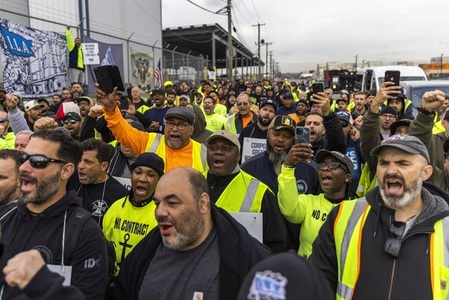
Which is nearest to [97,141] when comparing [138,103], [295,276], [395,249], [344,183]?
[344,183]

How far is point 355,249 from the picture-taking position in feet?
7.57

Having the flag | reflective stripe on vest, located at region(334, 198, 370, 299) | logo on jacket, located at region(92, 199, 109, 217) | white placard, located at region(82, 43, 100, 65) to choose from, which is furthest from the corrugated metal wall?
reflective stripe on vest, located at region(334, 198, 370, 299)

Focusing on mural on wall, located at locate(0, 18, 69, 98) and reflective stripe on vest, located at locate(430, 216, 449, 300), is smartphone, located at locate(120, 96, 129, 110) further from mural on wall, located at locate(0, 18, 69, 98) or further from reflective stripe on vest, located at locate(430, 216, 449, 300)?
reflective stripe on vest, located at locate(430, 216, 449, 300)

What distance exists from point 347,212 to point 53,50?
1117 centimetres

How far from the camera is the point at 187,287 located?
221cm

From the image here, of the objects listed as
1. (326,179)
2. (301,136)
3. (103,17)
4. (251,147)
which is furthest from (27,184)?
(103,17)

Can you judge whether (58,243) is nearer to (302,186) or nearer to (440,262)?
(440,262)

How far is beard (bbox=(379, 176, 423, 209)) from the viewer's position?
7.63 ft

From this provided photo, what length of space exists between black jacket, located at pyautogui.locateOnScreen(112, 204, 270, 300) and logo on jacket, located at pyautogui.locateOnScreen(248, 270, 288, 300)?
4.17 ft

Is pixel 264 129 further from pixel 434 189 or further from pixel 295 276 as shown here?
pixel 295 276

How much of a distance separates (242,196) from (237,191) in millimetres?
65

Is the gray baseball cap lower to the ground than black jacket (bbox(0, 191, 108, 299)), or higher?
higher

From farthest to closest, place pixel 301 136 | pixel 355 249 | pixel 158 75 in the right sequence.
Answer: pixel 158 75, pixel 301 136, pixel 355 249

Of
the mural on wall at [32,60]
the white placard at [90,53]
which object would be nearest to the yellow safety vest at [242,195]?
the mural on wall at [32,60]
